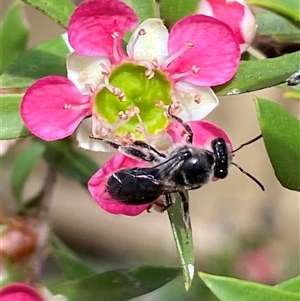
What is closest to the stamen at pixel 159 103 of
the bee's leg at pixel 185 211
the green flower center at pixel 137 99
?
the green flower center at pixel 137 99

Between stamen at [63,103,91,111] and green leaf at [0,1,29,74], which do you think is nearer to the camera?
stamen at [63,103,91,111]

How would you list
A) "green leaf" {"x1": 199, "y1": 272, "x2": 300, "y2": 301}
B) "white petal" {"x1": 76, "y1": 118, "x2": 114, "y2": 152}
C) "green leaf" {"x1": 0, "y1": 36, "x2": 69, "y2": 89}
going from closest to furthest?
1. "green leaf" {"x1": 199, "y1": 272, "x2": 300, "y2": 301}
2. "white petal" {"x1": 76, "y1": 118, "x2": 114, "y2": 152}
3. "green leaf" {"x1": 0, "y1": 36, "x2": 69, "y2": 89}

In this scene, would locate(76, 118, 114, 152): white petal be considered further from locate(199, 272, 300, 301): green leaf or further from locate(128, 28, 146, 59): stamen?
locate(199, 272, 300, 301): green leaf

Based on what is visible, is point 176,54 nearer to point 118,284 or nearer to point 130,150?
point 130,150

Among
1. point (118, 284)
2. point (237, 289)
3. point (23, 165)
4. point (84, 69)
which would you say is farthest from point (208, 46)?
point (23, 165)

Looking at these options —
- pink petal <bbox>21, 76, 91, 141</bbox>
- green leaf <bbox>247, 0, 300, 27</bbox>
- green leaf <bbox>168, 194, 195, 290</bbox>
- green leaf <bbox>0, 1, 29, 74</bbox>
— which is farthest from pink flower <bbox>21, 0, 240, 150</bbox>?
green leaf <bbox>0, 1, 29, 74</bbox>

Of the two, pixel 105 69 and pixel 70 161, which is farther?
pixel 70 161

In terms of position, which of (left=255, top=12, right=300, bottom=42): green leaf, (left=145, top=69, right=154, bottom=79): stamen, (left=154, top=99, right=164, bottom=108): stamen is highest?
(left=145, top=69, right=154, bottom=79): stamen

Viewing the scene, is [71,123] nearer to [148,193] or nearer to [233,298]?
[148,193]

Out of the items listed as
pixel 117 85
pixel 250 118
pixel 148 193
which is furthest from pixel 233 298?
pixel 250 118
